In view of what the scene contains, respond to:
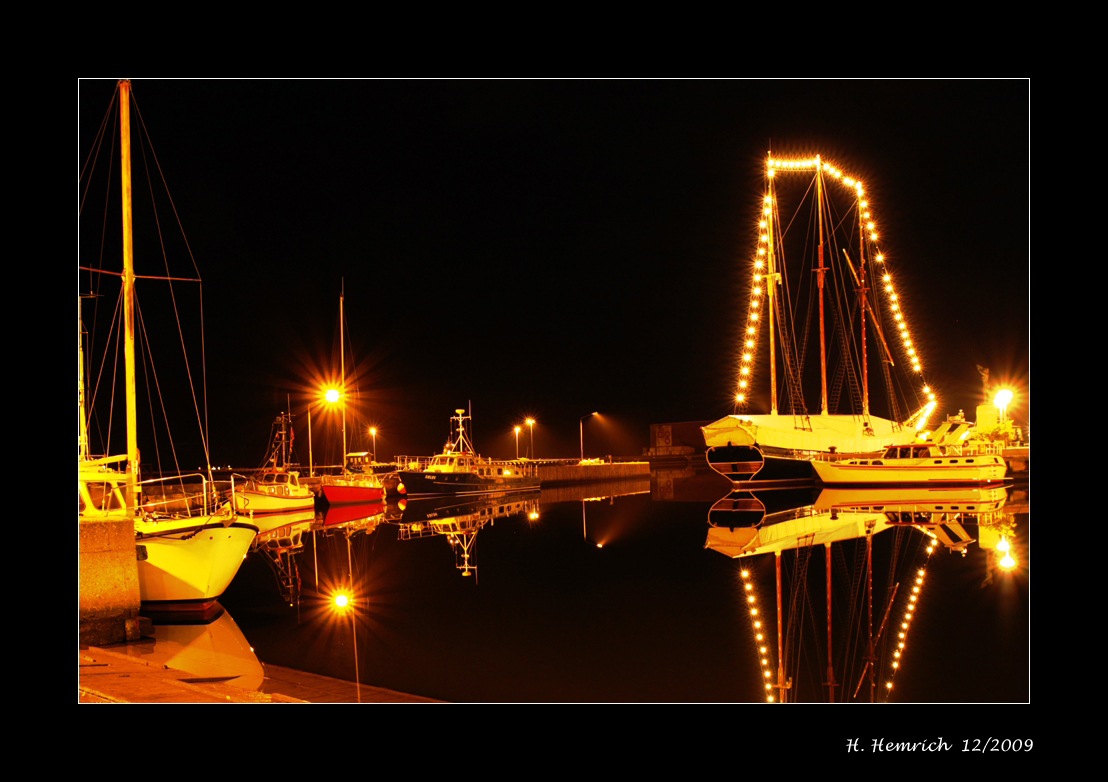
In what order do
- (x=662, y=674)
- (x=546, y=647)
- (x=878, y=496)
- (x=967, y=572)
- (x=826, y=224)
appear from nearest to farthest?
(x=662, y=674)
(x=546, y=647)
(x=967, y=572)
(x=878, y=496)
(x=826, y=224)

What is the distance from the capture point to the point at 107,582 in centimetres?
918

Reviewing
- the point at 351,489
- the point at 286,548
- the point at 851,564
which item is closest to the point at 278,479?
the point at 351,489

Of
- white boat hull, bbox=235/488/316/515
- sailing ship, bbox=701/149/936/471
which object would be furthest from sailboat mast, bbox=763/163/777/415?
white boat hull, bbox=235/488/316/515

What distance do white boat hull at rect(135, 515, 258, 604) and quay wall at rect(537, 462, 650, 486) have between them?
40.7 m

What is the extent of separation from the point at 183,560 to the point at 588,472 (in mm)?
48491

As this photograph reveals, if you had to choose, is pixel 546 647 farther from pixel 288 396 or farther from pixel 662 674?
pixel 288 396

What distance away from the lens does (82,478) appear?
10.9 metres

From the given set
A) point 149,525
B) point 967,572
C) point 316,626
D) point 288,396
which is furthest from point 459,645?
point 288,396

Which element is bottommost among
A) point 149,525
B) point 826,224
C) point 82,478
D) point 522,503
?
point 522,503

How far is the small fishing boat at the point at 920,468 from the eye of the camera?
36.8 meters

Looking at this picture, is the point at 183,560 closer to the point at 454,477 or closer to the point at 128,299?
the point at 128,299

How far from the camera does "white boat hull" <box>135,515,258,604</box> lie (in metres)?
11.6

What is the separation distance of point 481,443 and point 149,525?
4813 cm

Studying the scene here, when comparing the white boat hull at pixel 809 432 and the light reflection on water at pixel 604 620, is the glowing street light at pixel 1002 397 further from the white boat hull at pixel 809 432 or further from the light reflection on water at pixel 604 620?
the white boat hull at pixel 809 432
